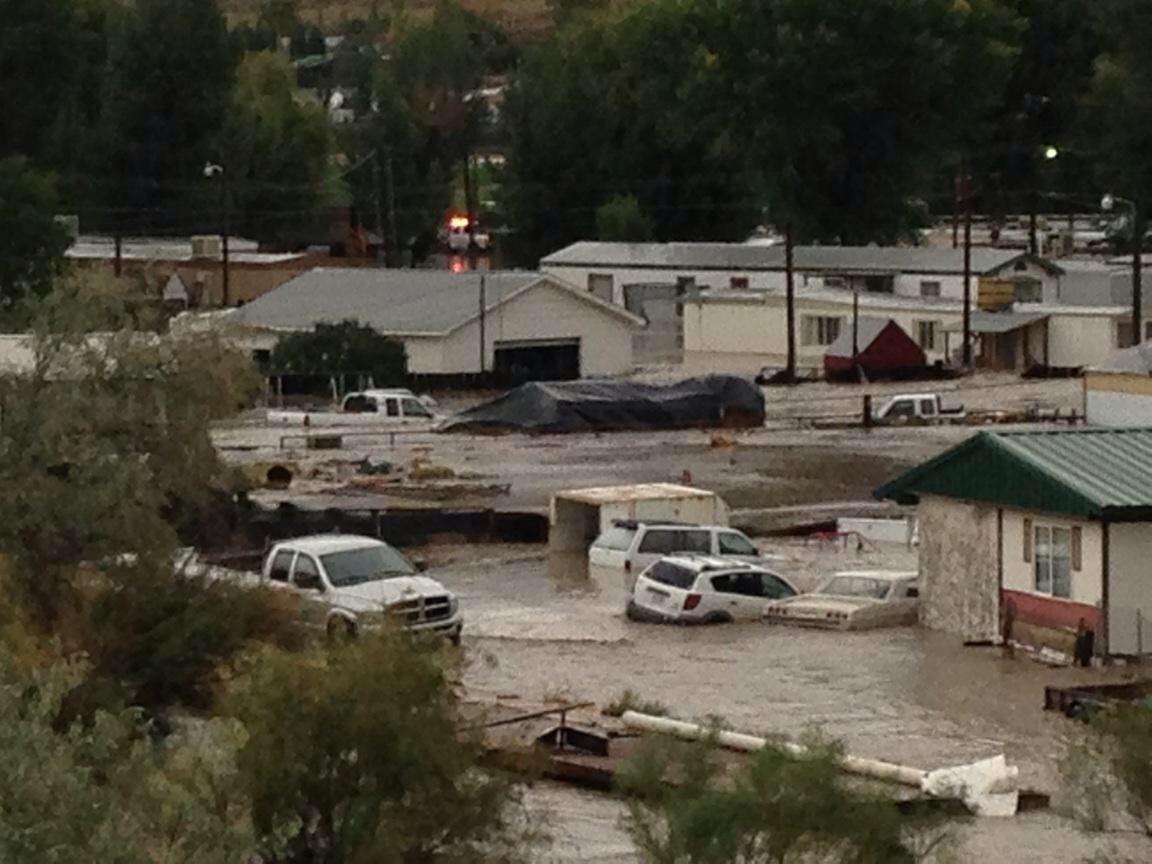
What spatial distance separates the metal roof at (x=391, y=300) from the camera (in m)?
64.8

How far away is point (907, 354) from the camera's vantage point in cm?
6644

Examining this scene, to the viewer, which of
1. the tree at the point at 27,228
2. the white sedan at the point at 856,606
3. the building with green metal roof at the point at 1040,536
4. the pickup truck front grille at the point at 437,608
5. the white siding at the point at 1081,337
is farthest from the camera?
the tree at the point at 27,228

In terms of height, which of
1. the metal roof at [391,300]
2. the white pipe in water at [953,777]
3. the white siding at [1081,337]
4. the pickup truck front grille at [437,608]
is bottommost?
the white pipe in water at [953,777]

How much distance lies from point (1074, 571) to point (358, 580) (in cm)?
653

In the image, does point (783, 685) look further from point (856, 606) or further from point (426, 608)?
point (856, 606)

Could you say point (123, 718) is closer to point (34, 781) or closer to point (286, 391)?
point (34, 781)

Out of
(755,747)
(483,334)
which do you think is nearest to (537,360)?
(483,334)

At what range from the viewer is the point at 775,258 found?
254 ft

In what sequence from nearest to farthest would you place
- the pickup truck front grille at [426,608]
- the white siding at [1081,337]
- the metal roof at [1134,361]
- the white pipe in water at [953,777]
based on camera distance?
1. the white pipe in water at [953,777]
2. the pickup truck front grille at [426,608]
3. the metal roof at [1134,361]
4. the white siding at [1081,337]

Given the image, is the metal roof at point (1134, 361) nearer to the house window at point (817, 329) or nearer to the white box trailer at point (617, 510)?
the white box trailer at point (617, 510)

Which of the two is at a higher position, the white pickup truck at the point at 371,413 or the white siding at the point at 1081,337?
the white siding at the point at 1081,337

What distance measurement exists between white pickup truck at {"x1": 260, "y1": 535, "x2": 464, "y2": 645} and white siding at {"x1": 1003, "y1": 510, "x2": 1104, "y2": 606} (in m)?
5.20

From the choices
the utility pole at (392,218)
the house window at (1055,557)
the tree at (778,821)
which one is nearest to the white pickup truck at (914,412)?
the house window at (1055,557)

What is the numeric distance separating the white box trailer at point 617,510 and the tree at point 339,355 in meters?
23.1
